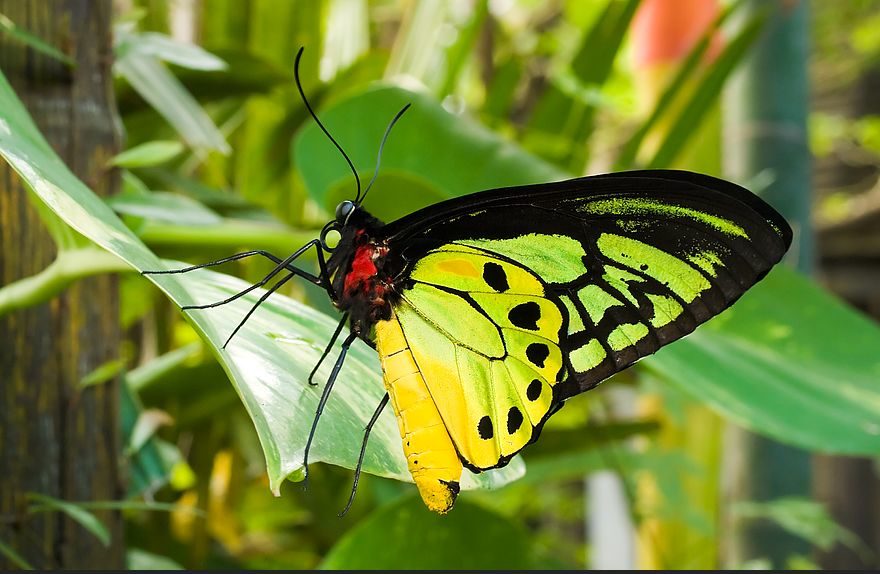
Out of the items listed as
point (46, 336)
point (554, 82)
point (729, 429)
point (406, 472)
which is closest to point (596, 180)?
point (406, 472)

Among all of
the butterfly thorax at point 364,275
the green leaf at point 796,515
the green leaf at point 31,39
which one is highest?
the green leaf at point 31,39

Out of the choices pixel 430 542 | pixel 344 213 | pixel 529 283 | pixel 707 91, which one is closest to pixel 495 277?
pixel 529 283

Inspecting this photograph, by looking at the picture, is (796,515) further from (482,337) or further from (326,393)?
(326,393)

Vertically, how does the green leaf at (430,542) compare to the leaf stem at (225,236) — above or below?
below

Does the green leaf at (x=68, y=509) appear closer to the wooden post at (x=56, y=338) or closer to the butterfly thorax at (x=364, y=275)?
the wooden post at (x=56, y=338)

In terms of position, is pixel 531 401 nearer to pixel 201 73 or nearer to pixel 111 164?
pixel 111 164

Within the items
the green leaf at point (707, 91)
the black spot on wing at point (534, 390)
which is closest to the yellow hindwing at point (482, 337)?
the black spot on wing at point (534, 390)

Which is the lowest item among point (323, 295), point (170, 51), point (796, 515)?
point (796, 515)
